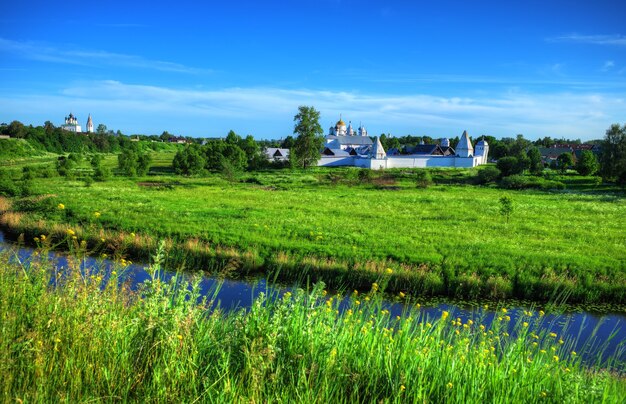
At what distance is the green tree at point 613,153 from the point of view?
195 ft

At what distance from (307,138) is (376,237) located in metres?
66.3

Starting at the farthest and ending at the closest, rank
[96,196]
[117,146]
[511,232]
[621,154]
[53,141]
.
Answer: [117,146] → [53,141] → [621,154] → [96,196] → [511,232]

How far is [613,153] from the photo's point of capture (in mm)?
61188

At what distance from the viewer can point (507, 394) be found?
4.58 metres

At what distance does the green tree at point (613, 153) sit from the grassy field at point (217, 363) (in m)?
65.3

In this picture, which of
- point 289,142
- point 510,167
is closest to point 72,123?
point 289,142

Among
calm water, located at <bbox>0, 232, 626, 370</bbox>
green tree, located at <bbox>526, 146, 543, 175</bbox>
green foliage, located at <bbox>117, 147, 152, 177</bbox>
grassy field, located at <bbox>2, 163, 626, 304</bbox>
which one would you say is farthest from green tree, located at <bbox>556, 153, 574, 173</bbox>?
calm water, located at <bbox>0, 232, 626, 370</bbox>

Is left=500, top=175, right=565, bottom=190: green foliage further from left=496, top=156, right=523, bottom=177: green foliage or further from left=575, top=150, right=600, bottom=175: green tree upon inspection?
left=575, top=150, right=600, bottom=175: green tree

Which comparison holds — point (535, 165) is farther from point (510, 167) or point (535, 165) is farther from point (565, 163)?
point (510, 167)

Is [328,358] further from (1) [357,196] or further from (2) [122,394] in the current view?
(1) [357,196]

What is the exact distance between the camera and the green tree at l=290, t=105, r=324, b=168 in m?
86.6

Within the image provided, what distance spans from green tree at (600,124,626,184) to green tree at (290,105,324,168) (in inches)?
1872

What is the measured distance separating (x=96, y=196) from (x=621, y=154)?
64.3m

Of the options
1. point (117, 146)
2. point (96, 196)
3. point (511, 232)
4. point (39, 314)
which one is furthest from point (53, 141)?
point (39, 314)
